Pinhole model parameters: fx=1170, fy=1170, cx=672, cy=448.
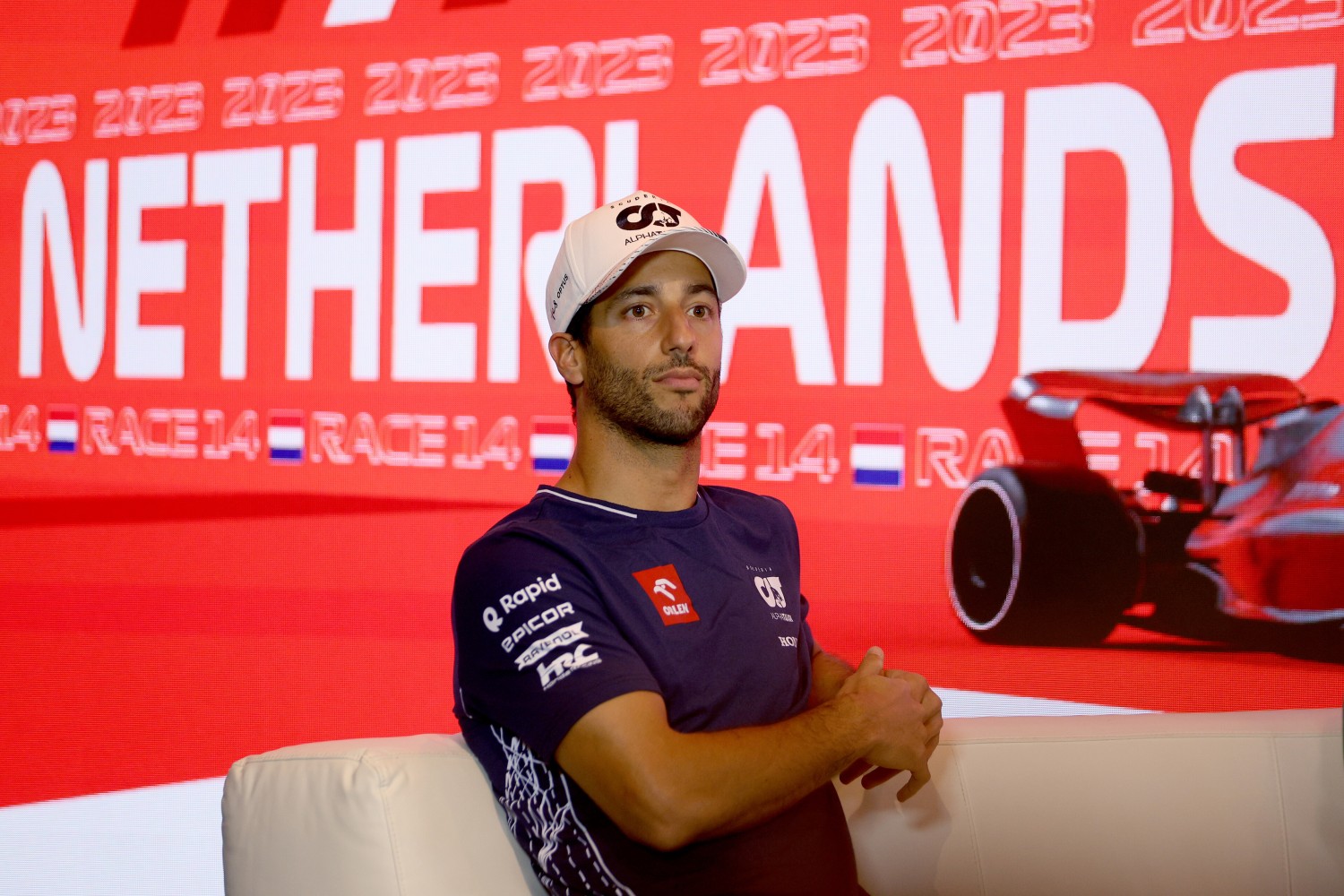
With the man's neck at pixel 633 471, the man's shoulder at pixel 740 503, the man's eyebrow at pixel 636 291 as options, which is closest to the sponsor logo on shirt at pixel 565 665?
the man's neck at pixel 633 471

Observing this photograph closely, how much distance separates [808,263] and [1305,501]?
3.44 ft

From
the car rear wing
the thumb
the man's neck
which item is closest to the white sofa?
the thumb

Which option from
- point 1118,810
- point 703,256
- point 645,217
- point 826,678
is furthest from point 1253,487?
point 645,217

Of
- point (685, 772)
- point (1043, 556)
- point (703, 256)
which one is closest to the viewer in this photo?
point (685, 772)

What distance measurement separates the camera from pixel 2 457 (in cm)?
303

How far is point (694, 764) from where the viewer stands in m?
1.19

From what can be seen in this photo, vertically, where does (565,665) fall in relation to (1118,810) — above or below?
above

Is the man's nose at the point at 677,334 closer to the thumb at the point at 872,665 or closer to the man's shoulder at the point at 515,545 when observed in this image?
the man's shoulder at the point at 515,545

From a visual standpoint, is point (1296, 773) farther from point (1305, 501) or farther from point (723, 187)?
point (723, 187)

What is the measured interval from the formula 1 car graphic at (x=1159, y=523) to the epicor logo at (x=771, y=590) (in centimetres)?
92

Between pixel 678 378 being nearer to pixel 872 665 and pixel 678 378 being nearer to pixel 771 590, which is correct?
pixel 771 590

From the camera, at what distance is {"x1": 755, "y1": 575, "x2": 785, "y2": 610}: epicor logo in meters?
1.51

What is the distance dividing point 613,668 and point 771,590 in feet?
1.18

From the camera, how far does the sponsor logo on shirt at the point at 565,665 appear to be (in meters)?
1.23
